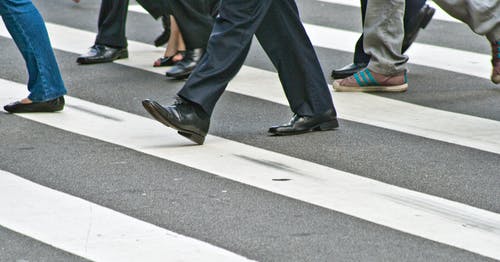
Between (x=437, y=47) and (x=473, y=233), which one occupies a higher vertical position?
(x=473, y=233)

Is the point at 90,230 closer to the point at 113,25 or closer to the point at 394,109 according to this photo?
the point at 394,109

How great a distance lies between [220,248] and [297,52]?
194 centimetres

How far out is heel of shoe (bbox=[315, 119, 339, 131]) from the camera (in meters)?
6.14

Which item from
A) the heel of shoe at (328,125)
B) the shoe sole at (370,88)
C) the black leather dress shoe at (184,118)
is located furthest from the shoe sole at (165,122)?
the shoe sole at (370,88)

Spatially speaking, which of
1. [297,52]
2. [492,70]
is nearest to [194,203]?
[297,52]

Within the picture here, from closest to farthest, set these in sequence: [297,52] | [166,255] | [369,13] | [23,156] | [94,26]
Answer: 1. [166,255]
2. [23,156]
3. [297,52]
4. [369,13]
5. [94,26]

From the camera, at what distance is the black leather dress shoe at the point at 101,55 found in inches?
315

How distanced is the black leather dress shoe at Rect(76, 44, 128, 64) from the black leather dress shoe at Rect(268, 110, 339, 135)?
2233 mm

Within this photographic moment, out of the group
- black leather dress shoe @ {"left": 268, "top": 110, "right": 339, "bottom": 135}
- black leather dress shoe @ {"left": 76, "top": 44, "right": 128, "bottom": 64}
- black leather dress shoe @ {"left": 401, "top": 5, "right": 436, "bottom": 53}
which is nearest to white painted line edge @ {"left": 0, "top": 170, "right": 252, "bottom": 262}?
black leather dress shoe @ {"left": 268, "top": 110, "right": 339, "bottom": 135}

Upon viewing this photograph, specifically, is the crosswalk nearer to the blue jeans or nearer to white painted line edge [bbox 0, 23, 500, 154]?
white painted line edge [bbox 0, 23, 500, 154]

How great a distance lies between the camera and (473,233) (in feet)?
14.8

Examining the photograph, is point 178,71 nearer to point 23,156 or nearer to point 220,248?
point 23,156

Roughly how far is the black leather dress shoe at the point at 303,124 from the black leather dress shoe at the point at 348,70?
1392 millimetres

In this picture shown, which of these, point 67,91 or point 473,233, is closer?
point 473,233
